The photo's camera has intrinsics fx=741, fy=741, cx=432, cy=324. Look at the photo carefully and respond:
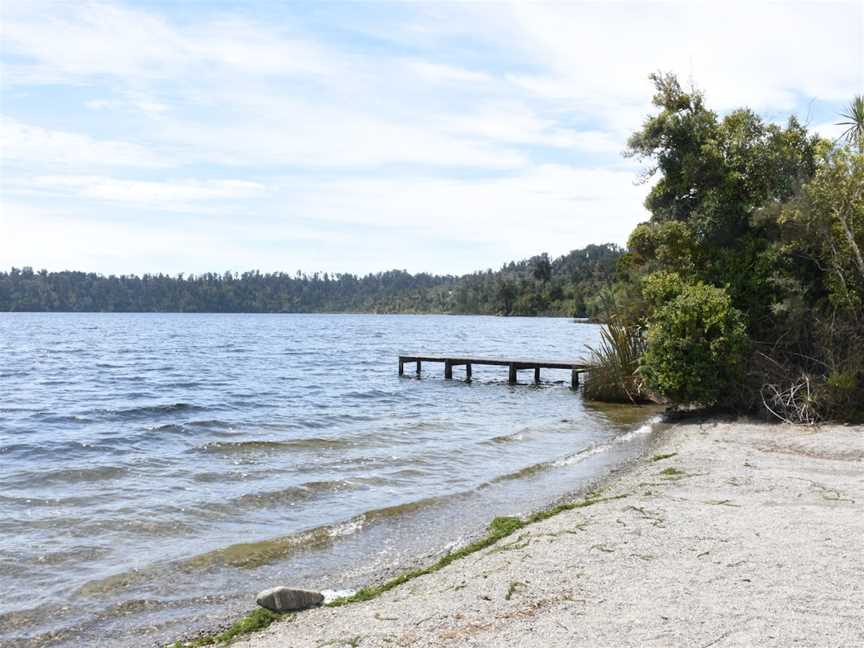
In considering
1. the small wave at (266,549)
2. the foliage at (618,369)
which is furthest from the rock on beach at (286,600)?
the foliage at (618,369)

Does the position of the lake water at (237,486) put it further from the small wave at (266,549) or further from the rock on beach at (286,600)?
the rock on beach at (286,600)

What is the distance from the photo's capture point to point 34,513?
36.6 ft

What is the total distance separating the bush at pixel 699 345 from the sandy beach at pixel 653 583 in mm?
7113

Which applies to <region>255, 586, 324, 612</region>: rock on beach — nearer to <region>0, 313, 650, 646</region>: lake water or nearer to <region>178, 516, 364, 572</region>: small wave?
<region>0, 313, 650, 646</region>: lake water

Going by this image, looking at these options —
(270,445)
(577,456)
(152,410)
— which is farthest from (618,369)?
(152,410)

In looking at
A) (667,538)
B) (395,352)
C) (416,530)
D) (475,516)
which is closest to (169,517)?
(416,530)

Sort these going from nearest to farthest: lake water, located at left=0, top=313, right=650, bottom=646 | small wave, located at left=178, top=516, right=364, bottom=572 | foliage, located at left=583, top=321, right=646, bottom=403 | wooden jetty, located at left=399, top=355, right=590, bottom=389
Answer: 1. lake water, located at left=0, top=313, right=650, bottom=646
2. small wave, located at left=178, top=516, right=364, bottom=572
3. foliage, located at left=583, top=321, right=646, bottom=403
4. wooden jetty, located at left=399, top=355, right=590, bottom=389

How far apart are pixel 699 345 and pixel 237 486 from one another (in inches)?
429

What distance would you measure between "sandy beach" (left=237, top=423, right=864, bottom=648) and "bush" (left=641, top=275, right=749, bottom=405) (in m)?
7.11

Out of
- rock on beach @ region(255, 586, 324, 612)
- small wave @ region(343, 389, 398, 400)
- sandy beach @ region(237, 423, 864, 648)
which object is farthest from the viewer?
small wave @ region(343, 389, 398, 400)

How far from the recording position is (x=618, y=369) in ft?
76.1

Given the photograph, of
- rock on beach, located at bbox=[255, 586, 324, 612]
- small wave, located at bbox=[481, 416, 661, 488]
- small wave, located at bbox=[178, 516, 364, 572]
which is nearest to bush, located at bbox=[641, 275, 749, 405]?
small wave, located at bbox=[481, 416, 661, 488]

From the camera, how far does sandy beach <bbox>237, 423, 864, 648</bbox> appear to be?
535 centimetres

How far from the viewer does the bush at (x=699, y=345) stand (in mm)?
17172
